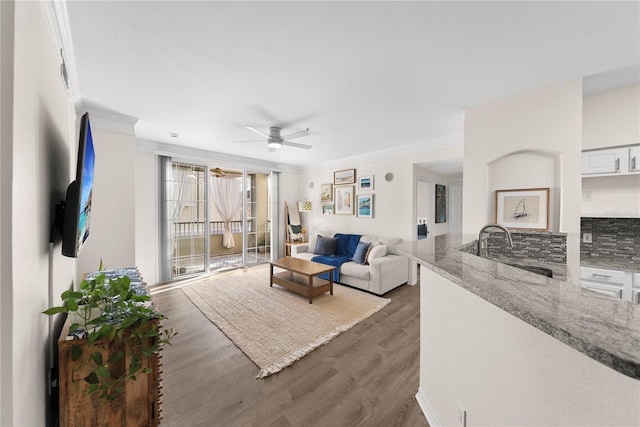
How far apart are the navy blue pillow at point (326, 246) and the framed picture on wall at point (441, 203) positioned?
2.74 m

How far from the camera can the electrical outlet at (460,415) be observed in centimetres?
110

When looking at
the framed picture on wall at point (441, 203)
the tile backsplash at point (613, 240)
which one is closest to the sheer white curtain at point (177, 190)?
the framed picture on wall at point (441, 203)

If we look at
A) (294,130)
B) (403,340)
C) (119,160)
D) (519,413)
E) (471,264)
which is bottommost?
(403,340)

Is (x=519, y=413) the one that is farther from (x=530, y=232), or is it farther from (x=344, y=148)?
(x=344, y=148)

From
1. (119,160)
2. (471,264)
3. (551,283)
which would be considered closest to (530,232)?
(471,264)

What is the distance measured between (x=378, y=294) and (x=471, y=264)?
110 inches

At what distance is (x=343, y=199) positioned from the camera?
211 inches

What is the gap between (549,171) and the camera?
2240 mm

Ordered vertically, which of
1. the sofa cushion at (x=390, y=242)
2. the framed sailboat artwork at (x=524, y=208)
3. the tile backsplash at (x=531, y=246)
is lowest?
the sofa cushion at (x=390, y=242)

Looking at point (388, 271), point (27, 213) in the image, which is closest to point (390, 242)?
point (388, 271)

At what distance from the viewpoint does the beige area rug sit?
2.26 metres

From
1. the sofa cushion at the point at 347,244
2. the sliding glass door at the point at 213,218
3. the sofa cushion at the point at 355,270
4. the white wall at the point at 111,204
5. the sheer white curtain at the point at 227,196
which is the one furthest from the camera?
the sheer white curtain at the point at 227,196

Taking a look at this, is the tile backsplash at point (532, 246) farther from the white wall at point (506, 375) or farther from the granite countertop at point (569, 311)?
the granite countertop at point (569, 311)

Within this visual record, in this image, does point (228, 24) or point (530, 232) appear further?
point (530, 232)
